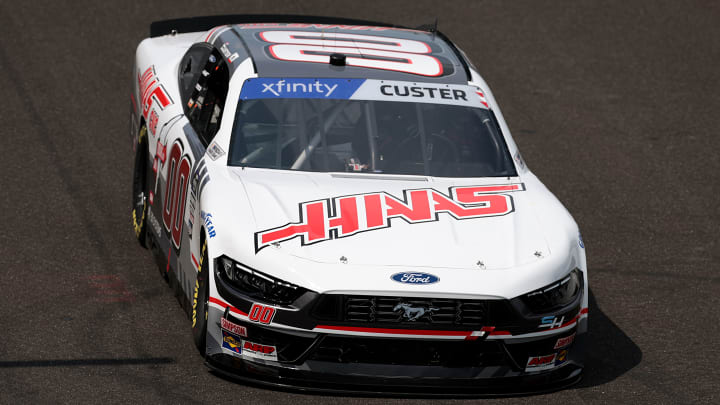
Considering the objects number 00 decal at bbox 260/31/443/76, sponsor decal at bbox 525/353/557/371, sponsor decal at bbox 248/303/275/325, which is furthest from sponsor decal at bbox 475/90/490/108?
sponsor decal at bbox 248/303/275/325

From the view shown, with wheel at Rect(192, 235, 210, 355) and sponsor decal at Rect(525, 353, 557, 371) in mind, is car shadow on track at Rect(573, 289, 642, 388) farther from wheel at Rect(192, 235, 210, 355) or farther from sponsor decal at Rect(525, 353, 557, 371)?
wheel at Rect(192, 235, 210, 355)

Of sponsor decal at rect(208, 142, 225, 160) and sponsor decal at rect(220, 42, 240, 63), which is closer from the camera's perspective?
sponsor decal at rect(208, 142, 225, 160)

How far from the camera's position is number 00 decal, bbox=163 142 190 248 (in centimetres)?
728

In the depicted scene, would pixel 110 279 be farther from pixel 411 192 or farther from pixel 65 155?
pixel 65 155

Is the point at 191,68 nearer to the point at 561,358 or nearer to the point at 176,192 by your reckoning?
the point at 176,192

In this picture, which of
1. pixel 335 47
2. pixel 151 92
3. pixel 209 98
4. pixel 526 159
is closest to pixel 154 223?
pixel 209 98

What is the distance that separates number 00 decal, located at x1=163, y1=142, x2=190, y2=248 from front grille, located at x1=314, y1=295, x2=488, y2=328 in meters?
1.63

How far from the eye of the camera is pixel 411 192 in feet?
22.1

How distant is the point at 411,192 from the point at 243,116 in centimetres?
119

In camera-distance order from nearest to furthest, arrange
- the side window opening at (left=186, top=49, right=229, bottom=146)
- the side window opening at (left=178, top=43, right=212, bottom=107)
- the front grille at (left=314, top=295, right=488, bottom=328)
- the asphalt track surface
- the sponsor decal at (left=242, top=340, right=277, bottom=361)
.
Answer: the front grille at (left=314, top=295, right=488, bottom=328) → the sponsor decal at (left=242, top=340, right=277, bottom=361) → the asphalt track surface → the side window opening at (left=186, top=49, right=229, bottom=146) → the side window opening at (left=178, top=43, right=212, bottom=107)

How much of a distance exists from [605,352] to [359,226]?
177 cm

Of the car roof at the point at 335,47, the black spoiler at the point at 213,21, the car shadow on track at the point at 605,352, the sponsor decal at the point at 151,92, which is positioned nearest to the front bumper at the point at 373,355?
the car shadow on track at the point at 605,352

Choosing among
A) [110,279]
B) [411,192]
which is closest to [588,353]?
[411,192]

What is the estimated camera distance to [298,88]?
7418 millimetres
